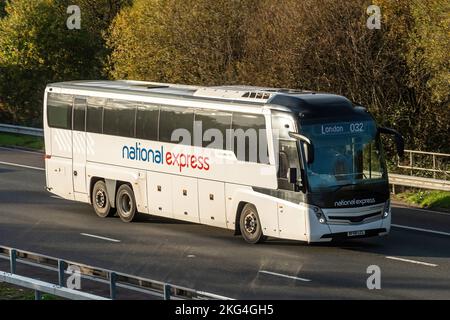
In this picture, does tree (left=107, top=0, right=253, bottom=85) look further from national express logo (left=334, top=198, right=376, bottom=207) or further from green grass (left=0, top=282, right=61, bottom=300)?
green grass (left=0, top=282, right=61, bottom=300)

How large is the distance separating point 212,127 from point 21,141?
21.9 meters

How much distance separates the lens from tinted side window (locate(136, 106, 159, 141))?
1022 inches

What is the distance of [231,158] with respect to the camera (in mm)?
23953

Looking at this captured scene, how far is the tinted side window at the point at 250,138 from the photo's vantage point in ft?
76.3

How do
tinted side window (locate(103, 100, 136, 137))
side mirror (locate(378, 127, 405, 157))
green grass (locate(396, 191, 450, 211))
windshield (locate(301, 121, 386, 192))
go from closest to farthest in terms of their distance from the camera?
windshield (locate(301, 121, 386, 192)) → side mirror (locate(378, 127, 405, 157)) → tinted side window (locate(103, 100, 136, 137)) → green grass (locate(396, 191, 450, 211))

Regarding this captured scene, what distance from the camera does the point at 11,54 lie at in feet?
168

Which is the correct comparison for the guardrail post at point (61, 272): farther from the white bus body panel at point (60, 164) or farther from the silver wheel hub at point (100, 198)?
the white bus body panel at point (60, 164)

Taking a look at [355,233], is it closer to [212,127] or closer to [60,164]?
[212,127]

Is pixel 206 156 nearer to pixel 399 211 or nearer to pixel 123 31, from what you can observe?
pixel 399 211

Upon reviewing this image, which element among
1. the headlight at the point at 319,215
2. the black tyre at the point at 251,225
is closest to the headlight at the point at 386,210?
the headlight at the point at 319,215

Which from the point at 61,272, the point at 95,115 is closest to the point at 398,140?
the point at 95,115

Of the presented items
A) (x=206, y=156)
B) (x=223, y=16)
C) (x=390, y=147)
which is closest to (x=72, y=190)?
(x=206, y=156)

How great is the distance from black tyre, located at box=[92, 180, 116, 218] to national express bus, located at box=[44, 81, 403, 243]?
0.14 ft

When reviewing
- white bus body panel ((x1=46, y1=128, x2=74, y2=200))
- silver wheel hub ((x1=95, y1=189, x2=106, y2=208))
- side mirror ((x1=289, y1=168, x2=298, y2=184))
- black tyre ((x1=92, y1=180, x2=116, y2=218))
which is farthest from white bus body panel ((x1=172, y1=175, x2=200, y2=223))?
white bus body panel ((x1=46, y1=128, x2=74, y2=200))
